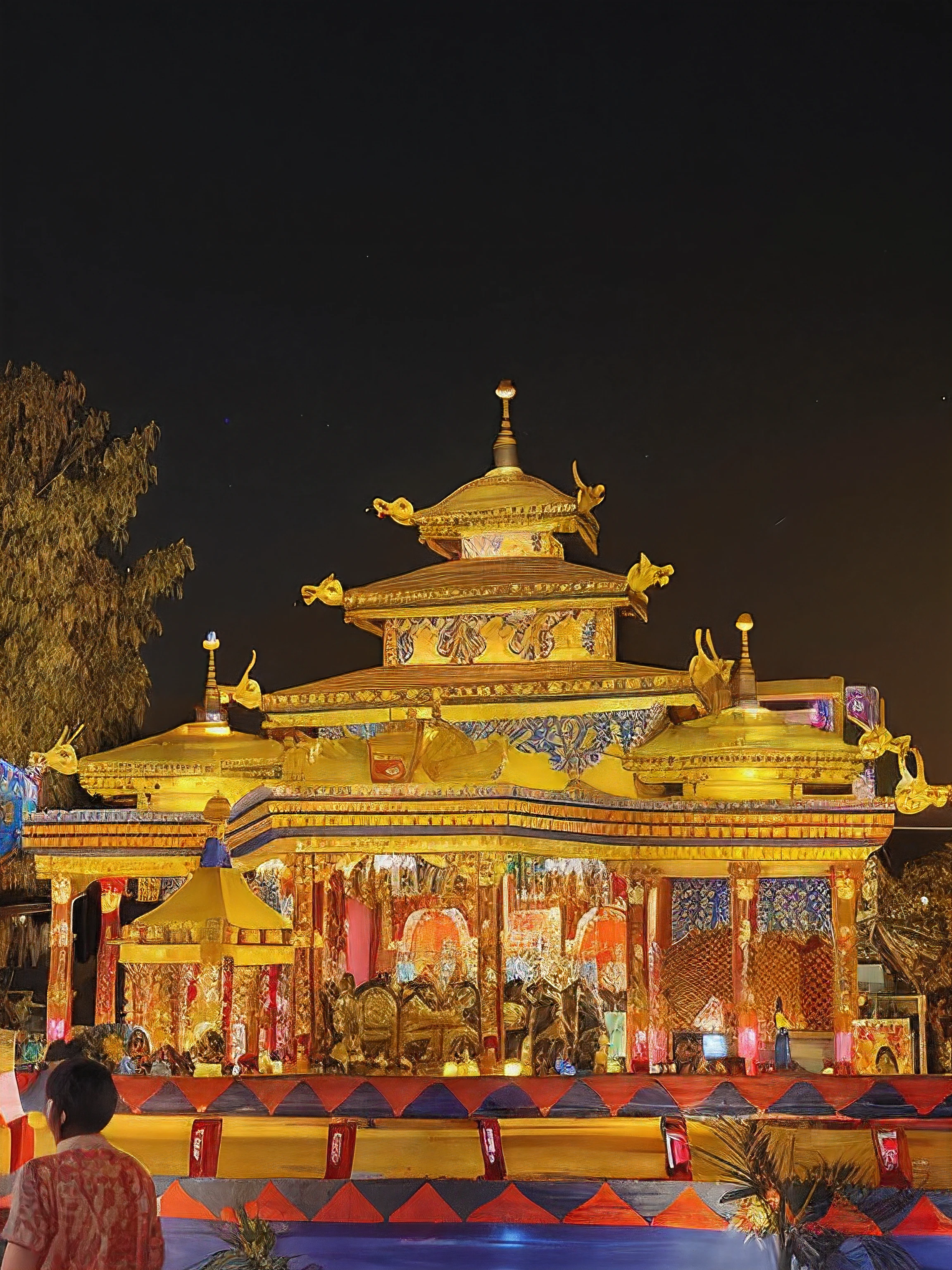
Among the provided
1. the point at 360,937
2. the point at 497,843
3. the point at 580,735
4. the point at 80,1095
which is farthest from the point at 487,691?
the point at 80,1095

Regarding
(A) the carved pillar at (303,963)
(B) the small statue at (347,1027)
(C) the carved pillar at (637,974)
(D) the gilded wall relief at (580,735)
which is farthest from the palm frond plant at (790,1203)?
(D) the gilded wall relief at (580,735)

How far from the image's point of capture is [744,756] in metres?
19.7

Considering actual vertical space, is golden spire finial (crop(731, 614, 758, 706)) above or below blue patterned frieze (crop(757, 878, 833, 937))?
above

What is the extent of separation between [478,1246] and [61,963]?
1066 centimetres

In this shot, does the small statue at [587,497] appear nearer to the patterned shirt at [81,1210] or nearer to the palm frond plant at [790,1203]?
the palm frond plant at [790,1203]

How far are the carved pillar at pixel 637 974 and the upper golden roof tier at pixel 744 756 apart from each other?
1.41 meters

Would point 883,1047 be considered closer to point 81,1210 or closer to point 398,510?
point 398,510

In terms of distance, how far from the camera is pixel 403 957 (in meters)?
18.2

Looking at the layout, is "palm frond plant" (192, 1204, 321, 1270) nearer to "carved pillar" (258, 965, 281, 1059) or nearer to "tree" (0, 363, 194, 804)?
"carved pillar" (258, 965, 281, 1059)

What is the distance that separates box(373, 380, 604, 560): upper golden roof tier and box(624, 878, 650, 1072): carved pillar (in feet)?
15.4

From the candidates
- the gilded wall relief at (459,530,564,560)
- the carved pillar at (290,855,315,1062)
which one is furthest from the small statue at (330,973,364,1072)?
the gilded wall relief at (459,530,564,560)

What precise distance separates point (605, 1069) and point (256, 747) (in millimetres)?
6262

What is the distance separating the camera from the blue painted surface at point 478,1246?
10.7m

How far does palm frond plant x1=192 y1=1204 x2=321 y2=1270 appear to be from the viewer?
31.1 ft
